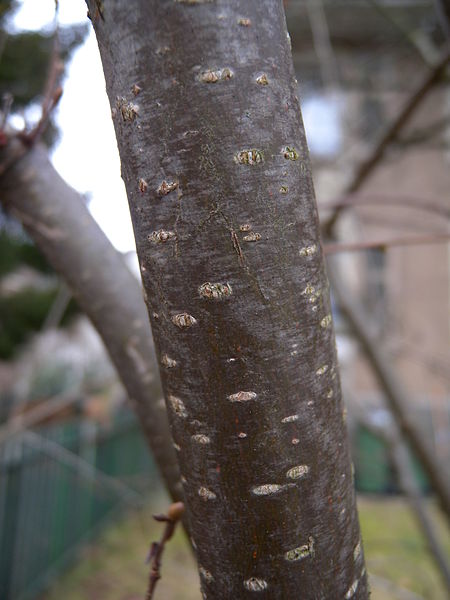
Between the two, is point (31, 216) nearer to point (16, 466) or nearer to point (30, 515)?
point (16, 466)

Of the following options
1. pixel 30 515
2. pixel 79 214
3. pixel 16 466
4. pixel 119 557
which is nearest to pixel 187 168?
pixel 79 214

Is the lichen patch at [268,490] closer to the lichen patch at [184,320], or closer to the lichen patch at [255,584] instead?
the lichen patch at [255,584]

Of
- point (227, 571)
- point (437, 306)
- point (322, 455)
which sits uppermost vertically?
point (437, 306)

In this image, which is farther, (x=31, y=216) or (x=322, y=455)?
(x=31, y=216)

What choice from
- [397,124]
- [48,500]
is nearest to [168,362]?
[397,124]

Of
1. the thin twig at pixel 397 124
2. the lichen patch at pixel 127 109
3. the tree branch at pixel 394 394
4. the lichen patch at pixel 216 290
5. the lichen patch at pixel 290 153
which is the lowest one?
the lichen patch at pixel 216 290

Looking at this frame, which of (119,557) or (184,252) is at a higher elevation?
(184,252)

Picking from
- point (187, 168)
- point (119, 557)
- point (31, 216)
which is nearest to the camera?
point (187, 168)

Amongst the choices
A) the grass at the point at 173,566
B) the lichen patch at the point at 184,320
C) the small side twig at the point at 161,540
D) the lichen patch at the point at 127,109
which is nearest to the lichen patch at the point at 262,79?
the lichen patch at the point at 127,109
